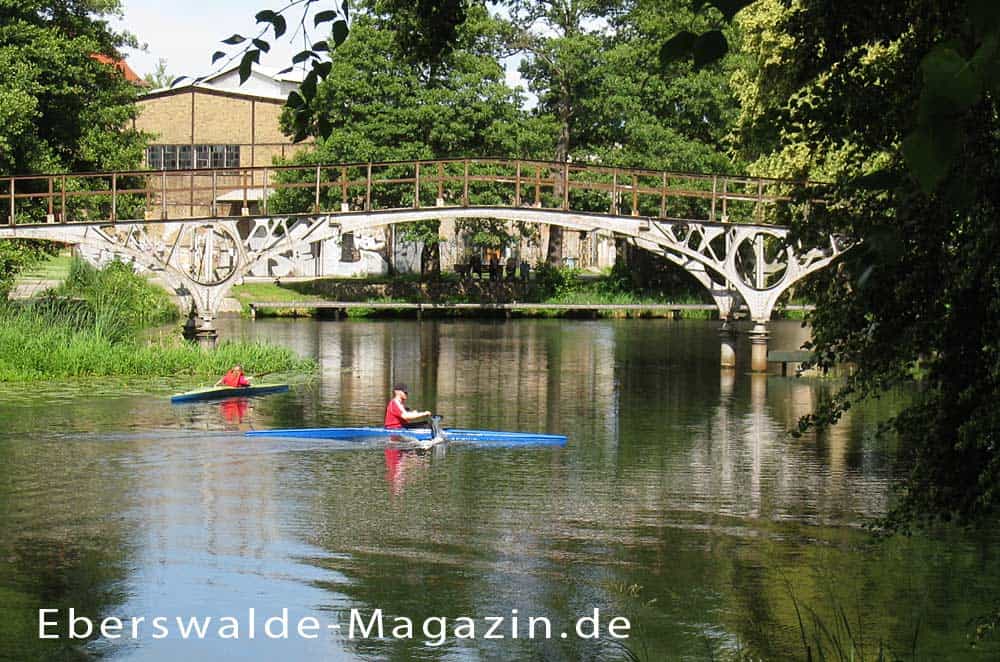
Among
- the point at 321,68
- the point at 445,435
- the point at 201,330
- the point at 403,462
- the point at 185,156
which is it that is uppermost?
the point at 185,156

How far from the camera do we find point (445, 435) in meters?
22.4

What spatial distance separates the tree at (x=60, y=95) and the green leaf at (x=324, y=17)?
3034 centimetres

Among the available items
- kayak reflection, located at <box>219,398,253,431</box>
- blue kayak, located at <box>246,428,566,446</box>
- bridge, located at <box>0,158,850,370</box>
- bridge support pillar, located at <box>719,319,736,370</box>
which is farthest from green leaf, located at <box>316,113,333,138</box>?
bridge support pillar, located at <box>719,319,736,370</box>

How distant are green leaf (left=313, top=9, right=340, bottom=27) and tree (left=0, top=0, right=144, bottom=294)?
99.5 ft

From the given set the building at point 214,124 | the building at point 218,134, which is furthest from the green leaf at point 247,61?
the building at point 214,124

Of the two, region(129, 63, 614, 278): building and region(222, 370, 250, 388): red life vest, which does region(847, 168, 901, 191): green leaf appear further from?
region(129, 63, 614, 278): building

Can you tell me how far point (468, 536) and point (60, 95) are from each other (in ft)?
93.1

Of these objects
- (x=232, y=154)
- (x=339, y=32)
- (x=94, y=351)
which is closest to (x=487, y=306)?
(x=232, y=154)

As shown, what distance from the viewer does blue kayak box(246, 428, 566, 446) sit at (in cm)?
2233

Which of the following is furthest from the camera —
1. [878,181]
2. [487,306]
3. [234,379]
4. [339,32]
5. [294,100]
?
[487,306]

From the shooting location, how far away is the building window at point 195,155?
67.2 meters

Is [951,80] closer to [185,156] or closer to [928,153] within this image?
[928,153]

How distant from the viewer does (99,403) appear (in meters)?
25.7

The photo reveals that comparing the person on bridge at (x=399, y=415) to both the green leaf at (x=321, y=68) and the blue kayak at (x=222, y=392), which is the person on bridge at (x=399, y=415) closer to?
the blue kayak at (x=222, y=392)
